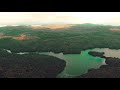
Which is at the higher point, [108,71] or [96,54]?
[96,54]

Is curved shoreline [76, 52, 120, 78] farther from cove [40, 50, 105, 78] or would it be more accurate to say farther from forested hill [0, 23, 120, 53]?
forested hill [0, 23, 120, 53]

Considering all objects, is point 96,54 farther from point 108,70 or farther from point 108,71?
point 108,71

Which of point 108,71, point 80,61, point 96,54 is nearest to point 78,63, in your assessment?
point 80,61

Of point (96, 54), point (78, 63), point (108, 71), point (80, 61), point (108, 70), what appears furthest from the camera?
point (96, 54)

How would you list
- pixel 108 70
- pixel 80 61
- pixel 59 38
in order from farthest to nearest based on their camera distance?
pixel 59 38 < pixel 80 61 < pixel 108 70

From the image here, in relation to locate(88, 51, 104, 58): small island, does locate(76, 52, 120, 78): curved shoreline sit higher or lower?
lower

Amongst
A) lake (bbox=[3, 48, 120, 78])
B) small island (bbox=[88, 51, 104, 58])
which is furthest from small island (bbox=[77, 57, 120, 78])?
small island (bbox=[88, 51, 104, 58])

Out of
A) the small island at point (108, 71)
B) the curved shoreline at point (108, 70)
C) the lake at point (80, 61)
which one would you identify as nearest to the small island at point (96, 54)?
the curved shoreline at point (108, 70)
